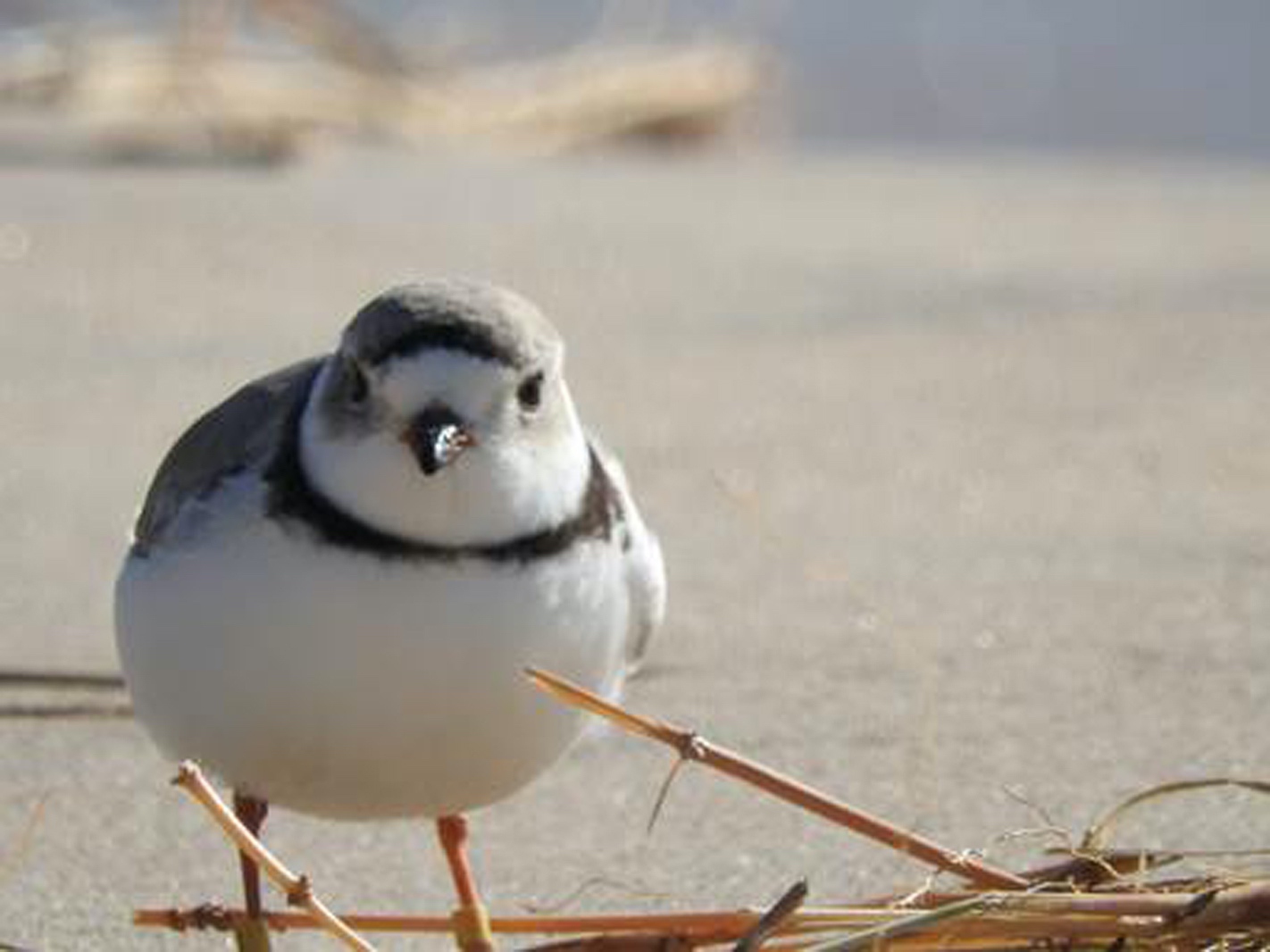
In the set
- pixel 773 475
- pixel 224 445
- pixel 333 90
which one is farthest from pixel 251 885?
pixel 333 90

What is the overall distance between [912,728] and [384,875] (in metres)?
0.85

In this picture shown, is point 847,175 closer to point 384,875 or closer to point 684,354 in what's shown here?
point 684,354

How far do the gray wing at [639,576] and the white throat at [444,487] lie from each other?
0.65 feet

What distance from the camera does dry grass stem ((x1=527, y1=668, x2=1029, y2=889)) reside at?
108 inches

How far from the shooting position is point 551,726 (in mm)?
3002

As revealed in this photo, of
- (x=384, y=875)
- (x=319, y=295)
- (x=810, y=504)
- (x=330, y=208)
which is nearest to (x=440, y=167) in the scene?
(x=330, y=208)

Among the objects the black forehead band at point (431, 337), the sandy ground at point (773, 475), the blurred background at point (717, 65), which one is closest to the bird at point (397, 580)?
the black forehead band at point (431, 337)

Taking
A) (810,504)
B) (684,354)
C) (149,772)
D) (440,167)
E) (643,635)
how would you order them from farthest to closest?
(440,167), (684,354), (810,504), (149,772), (643,635)

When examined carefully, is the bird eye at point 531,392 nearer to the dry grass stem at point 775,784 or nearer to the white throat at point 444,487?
the white throat at point 444,487

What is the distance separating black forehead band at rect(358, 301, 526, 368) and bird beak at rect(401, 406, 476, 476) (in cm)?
7

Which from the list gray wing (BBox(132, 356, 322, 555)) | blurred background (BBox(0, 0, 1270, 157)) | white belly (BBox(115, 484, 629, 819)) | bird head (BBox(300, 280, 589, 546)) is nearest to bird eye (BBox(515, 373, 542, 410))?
bird head (BBox(300, 280, 589, 546))

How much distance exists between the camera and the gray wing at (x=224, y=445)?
305cm

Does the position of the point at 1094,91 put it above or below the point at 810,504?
below

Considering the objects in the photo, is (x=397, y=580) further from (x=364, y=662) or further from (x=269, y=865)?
(x=269, y=865)
